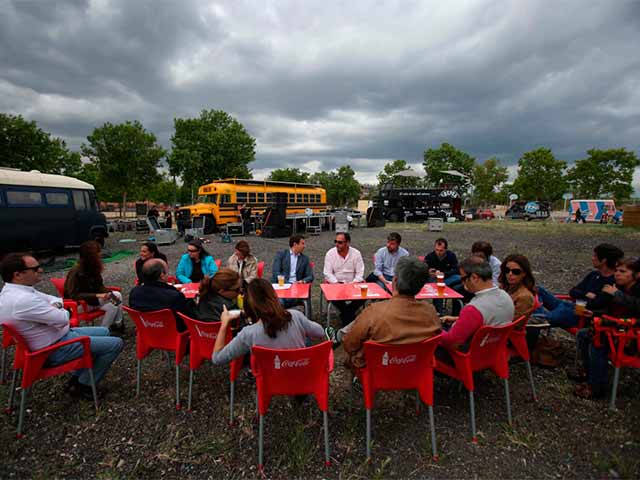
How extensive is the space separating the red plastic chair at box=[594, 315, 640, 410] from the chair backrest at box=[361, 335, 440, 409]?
5.62ft

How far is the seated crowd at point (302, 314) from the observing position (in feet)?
6.95

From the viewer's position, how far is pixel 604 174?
42469mm

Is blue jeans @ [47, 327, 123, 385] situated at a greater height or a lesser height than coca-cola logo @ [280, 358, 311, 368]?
lesser

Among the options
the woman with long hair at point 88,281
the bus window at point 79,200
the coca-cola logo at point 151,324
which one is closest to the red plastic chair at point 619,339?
the coca-cola logo at point 151,324

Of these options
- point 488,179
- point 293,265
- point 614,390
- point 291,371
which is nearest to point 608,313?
point 614,390

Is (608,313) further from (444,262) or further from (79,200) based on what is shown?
(79,200)

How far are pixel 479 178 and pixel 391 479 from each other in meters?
67.9

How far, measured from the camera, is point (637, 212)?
19.1 m

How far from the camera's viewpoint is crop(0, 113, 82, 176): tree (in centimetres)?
1762

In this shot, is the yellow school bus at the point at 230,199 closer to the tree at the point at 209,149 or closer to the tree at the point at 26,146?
the tree at the point at 26,146

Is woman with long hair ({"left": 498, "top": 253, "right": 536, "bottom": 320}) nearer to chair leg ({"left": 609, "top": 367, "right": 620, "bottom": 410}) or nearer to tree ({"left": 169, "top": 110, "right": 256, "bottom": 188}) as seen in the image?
chair leg ({"left": 609, "top": 367, "right": 620, "bottom": 410})

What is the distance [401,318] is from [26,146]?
25.9 meters

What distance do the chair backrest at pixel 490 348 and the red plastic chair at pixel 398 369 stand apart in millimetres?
384

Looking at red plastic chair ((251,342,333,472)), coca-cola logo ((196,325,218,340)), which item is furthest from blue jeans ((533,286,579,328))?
coca-cola logo ((196,325,218,340))
